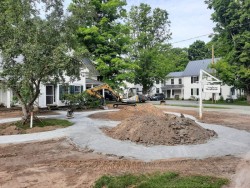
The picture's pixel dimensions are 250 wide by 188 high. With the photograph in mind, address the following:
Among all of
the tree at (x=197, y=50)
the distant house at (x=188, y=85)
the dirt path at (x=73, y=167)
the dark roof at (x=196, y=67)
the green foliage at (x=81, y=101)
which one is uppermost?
the tree at (x=197, y=50)

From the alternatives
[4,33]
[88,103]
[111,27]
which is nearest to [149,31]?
[111,27]

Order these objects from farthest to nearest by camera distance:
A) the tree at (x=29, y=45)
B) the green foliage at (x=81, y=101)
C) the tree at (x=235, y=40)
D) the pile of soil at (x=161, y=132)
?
the tree at (x=235, y=40) < the green foliage at (x=81, y=101) < the tree at (x=29, y=45) < the pile of soil at (x=161, y=132)

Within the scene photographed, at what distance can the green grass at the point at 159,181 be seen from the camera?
594 centimetres

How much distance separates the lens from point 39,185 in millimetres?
6297

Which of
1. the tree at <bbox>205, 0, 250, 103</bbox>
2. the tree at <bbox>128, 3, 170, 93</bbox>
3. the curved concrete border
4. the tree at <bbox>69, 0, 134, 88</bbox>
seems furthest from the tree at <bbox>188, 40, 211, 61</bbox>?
the curved concrete border

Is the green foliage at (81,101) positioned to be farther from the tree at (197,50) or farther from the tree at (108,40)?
the tree at (197,50)

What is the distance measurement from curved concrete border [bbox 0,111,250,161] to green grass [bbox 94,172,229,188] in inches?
89.5

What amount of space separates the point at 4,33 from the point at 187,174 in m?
12.2

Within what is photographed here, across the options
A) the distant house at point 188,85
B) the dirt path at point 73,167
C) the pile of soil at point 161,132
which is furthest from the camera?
the distant house at point 188,85

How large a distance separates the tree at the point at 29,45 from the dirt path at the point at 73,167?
5.88 metres

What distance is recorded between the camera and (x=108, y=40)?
115 ft

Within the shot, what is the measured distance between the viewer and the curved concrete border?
9.47m

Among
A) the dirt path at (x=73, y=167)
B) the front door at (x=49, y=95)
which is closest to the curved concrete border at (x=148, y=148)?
the dirt path at (x=73, y=167)

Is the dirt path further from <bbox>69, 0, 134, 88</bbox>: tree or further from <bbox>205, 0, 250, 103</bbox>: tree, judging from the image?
<bbox>205, 0, 250, 103</bbox>: tree
